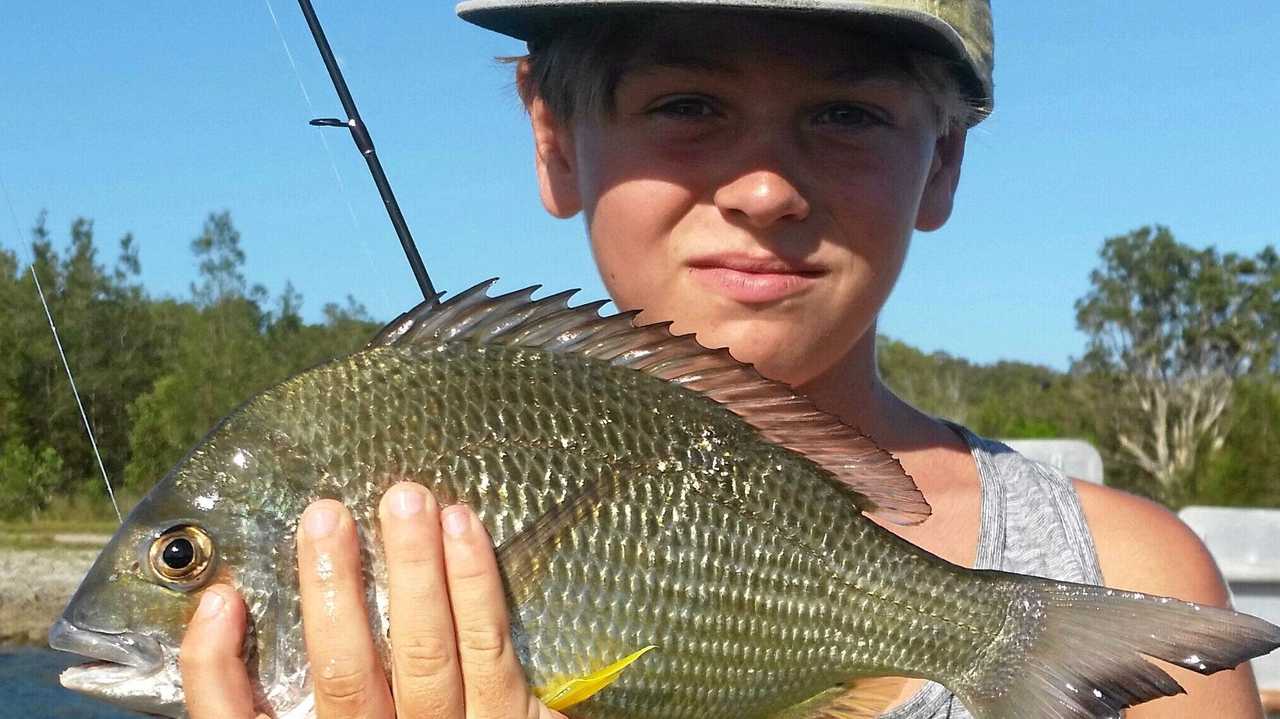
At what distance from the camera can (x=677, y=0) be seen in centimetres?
210

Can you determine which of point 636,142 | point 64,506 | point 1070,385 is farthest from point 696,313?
point 1070,385

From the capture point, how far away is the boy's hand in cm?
173

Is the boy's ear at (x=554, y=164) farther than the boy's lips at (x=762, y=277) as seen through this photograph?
Yes

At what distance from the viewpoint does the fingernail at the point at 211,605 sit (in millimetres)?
1745

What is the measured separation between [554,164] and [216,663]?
1.46 metres

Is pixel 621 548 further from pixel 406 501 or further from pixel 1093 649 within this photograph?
pixel 1093 649

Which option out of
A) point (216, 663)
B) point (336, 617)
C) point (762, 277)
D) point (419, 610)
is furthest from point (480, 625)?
point (762, 277)

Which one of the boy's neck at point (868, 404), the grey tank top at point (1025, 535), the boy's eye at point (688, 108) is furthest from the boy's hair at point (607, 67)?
the grey tank top at point (1025, 535)

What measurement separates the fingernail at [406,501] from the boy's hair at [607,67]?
1036mm

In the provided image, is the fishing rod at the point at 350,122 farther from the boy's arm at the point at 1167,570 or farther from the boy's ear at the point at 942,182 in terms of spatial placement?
the boy's arm at the point at 1167,570

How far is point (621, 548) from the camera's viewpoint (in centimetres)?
180

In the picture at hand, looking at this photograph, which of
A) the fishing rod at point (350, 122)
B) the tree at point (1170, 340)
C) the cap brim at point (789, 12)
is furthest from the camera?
the tree at point (1170, 340)

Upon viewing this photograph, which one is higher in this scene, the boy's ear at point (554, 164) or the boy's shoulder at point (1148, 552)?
the boy's ear at point (554, 164)

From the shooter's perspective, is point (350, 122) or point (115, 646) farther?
point (350, 122)
